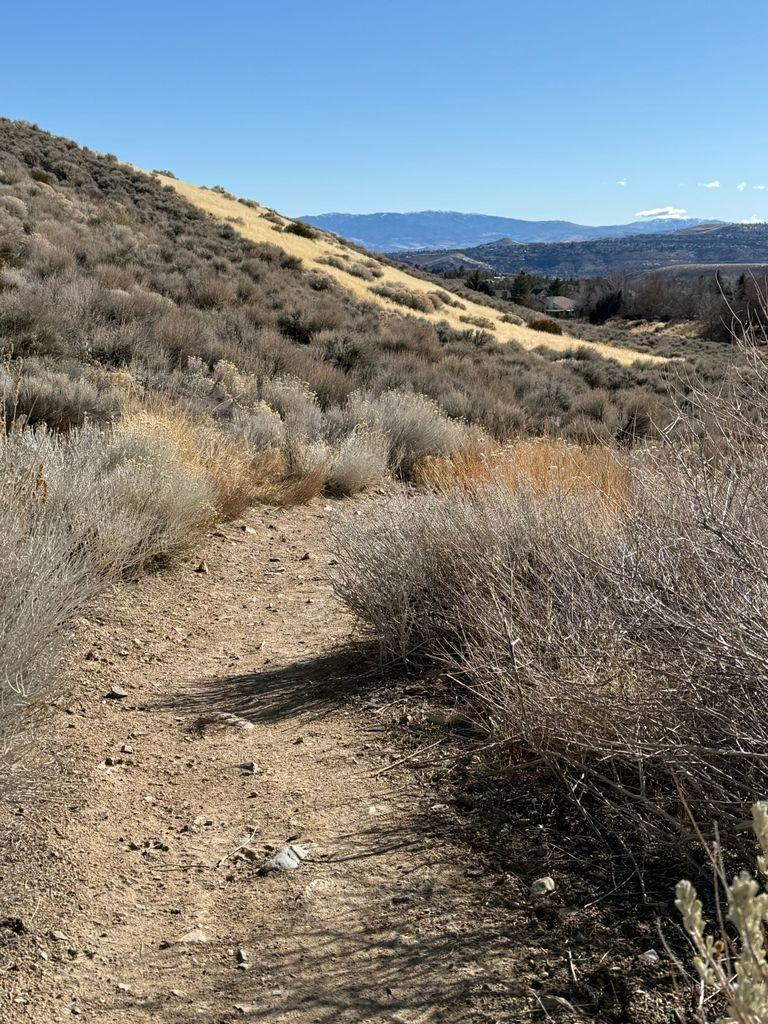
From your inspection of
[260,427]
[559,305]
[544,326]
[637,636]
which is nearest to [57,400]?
[260,427]

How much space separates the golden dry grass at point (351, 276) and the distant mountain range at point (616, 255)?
104823 mm

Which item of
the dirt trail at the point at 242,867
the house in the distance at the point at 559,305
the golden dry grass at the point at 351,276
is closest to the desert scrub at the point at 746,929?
the dirt trail at the point at 242,867

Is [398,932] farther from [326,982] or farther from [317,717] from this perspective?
[317,717]

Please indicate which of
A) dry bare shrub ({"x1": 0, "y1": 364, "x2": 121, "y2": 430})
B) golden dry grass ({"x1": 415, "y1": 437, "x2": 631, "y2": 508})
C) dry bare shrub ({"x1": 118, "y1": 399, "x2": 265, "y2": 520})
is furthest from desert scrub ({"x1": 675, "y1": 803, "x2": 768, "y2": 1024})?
dry bare shrub ({"x1": 0, "y1": 364, "x2": 121, "y2": 430})

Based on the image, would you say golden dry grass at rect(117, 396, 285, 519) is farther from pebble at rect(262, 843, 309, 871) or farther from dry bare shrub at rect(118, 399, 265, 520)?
pebble at rect(262, 843, 309, 871)

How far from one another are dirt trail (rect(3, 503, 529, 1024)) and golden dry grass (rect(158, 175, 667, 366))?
22507 mm

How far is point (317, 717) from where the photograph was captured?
387cm

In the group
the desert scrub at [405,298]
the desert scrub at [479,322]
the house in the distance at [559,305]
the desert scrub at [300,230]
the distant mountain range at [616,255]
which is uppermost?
the distant mountain range at [616,255]

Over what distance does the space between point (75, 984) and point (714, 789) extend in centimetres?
180

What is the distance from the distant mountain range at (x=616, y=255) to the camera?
147625 mm

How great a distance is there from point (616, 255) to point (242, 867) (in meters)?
170

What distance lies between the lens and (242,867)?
108 inches

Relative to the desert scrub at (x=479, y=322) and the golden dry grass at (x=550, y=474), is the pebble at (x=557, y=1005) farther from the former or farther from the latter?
the desert scrub at (x=479, y=322)

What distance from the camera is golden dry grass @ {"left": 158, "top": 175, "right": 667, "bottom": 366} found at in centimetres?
2827
